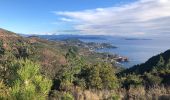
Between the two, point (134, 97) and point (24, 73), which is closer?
point (24, 73)

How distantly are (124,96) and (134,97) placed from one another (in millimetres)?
477

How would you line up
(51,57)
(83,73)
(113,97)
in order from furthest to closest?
(51,57)
(83,73)
(113,97)

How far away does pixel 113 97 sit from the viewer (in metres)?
8.65

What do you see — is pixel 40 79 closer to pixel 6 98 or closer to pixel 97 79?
pixel 6 98

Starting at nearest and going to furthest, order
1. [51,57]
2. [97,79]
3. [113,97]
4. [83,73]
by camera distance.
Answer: [113,97] < [97,79] < [83,73] < [51,57]

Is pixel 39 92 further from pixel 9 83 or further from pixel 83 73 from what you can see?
pixel 83 73

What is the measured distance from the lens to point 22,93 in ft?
15.3

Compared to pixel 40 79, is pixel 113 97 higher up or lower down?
lower down

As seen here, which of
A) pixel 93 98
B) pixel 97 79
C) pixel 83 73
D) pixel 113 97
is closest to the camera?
pixel 113 97

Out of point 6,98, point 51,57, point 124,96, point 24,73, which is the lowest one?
point 51,57

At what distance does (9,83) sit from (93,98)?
461 cm

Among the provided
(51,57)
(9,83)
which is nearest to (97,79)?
(9,83)

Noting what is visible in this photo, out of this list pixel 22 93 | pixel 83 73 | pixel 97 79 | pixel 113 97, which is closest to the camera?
pixel 22 93

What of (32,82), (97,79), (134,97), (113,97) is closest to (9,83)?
(32,82)
